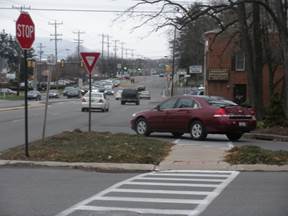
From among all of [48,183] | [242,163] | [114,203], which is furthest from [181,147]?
[114,203]

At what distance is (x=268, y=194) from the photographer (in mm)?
9914

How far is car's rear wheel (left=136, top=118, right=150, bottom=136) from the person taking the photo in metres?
23.0

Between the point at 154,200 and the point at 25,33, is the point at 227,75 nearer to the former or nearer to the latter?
the point at 25,33

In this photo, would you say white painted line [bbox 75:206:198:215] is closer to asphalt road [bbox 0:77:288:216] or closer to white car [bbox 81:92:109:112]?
asphalt road [bbox 0:77:288:216]

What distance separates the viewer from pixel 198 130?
21.3 metres

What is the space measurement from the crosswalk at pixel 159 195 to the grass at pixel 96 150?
1.83m

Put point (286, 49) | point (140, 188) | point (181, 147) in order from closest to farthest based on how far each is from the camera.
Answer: point (140, 188)
point (181, 147)
point (286, 49)

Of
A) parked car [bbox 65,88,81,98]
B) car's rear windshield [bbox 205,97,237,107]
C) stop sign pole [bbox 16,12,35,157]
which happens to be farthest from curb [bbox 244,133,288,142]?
parked car [bbox 65,88,81,98]

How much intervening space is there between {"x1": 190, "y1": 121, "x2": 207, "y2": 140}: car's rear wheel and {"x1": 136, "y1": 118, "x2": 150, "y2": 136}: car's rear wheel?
84.2 inches

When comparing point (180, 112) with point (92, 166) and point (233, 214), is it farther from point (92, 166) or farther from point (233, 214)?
point (233, 214)

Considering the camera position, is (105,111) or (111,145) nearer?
(111,145)

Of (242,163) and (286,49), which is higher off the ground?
(286,49)

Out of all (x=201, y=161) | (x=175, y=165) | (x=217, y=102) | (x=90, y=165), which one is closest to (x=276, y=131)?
(x=217, y=102)

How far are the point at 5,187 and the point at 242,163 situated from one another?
576cm
